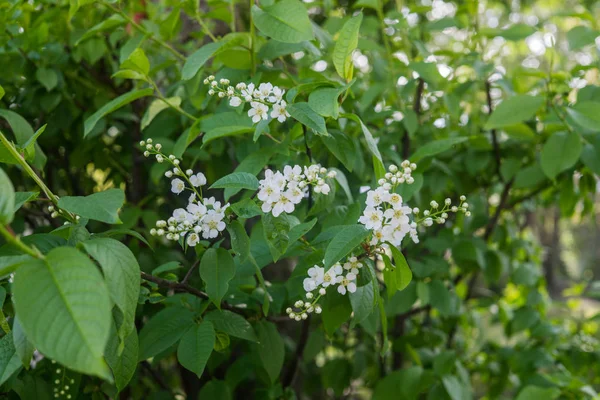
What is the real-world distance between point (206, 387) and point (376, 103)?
716mm

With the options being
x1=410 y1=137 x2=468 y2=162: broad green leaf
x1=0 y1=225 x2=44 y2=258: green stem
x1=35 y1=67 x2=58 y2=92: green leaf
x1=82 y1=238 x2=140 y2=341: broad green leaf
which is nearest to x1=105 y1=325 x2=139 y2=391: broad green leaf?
x1=82 y1=238 x2=140 y2=341: broad green leaf

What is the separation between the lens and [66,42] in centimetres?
125

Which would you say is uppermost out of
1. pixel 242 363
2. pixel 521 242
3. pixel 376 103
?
pixel 376 103

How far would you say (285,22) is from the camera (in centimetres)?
79

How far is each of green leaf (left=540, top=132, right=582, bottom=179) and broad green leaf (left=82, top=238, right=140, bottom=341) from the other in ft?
2.66

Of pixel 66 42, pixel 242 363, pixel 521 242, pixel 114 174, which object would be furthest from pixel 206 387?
pixel 521 242

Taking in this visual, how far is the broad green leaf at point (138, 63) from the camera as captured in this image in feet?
2.74

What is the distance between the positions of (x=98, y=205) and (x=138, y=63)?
34 centimetres

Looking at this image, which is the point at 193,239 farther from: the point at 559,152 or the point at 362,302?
the point at 559,152

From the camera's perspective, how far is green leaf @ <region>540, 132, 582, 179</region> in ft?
3.48

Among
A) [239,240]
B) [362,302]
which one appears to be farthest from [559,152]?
[239,240]

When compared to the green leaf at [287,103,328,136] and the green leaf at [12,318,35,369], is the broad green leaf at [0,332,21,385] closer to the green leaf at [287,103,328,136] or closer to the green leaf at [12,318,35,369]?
the green leaf at [12,318,35,369]

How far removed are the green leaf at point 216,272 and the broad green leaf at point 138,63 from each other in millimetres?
321

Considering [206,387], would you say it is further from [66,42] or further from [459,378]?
[66,42]
